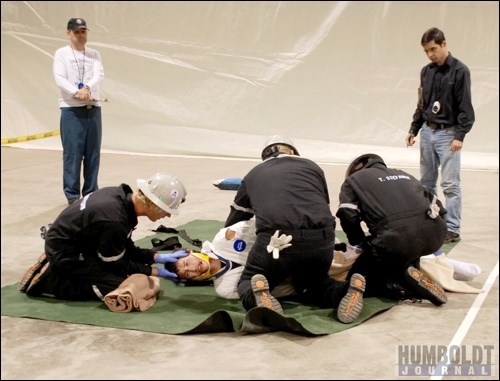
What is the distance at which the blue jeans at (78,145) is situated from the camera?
6.70 metres

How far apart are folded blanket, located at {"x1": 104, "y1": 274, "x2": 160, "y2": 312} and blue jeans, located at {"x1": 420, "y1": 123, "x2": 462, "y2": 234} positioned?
2.36 metres

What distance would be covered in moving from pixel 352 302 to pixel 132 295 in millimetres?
1119

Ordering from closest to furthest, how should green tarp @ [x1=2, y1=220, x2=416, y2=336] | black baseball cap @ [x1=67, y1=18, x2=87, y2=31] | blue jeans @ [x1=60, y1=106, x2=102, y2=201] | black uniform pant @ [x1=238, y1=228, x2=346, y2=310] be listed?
green tarp @ [x1=2, y1=220, x2=416, y2=336]
black uniform pant @ [x1=238, y1=228, x2=346, y2=310]
black baseball cap @ [x1=67, y1=18, x2=87, y2=31]
blue jeans @ [x1=60, y1=106, x2=102, y2=201]

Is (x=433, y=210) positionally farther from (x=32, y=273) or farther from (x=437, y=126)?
(x=32, y=273)

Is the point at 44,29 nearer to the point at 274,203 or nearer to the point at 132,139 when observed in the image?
the point at 132,139

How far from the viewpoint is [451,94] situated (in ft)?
18.4

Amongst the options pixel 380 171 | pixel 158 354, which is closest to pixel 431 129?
pixel 380 171

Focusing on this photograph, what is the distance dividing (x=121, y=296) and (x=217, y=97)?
747cm

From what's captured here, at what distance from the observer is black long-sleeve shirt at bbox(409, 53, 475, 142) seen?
5570 mm

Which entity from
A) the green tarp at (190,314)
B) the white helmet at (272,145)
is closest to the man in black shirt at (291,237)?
the green tarp at (190,314)

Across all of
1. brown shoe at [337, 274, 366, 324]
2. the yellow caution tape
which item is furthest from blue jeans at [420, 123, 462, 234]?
the yellow caution tape

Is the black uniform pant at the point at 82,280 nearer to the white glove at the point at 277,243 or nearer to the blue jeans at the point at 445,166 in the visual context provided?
the white glove at the point at 277,243

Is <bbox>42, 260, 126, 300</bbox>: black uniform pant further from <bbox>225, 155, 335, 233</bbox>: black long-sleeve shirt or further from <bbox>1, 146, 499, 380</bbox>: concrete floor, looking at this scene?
<bbox>225, 155, 335, 233</bbox>: black long-sleeve shirt

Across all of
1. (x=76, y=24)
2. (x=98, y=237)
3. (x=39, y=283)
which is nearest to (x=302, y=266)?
(x=98, y=237)
